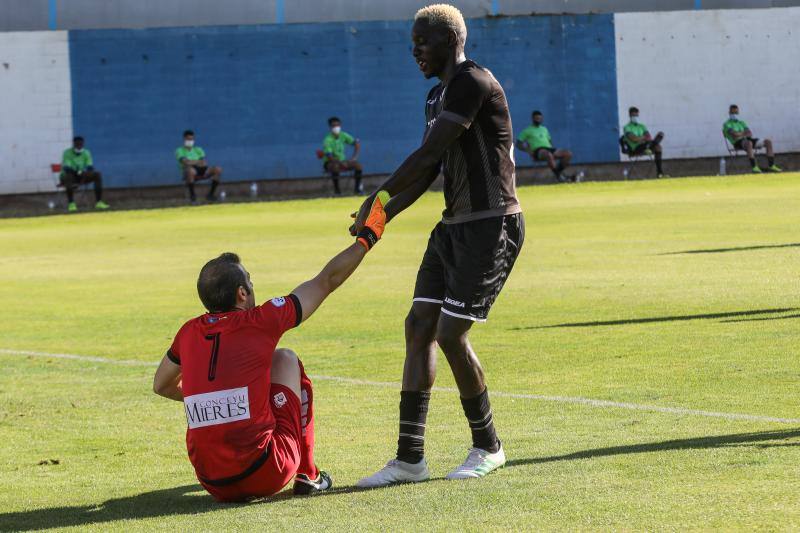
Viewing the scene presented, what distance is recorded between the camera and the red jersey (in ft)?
20.4

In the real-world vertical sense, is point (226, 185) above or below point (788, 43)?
below

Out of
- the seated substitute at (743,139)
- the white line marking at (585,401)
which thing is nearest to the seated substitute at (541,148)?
the seated substitute at (743,139)

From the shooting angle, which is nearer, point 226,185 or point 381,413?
point 381,413

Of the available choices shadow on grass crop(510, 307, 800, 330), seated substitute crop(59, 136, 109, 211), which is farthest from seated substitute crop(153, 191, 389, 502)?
seated substitute crop(59, 136, 109, 211)

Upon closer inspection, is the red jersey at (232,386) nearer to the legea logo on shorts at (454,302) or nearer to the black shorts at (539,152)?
the legea logo on shorts at (454,302)

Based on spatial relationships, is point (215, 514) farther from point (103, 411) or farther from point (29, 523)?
point (103, 411)

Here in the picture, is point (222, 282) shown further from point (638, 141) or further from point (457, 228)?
point (638, 141)

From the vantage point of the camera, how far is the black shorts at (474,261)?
22.4 feet

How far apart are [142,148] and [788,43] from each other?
20803 mm

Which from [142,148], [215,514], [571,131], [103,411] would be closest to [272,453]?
[215,514]

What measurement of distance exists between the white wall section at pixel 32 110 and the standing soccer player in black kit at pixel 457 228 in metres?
36.6

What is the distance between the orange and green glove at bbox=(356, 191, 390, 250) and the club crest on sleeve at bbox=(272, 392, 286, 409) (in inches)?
30.0

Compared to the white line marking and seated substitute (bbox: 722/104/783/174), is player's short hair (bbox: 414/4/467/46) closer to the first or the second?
the white line marking

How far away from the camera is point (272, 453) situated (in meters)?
6.27
